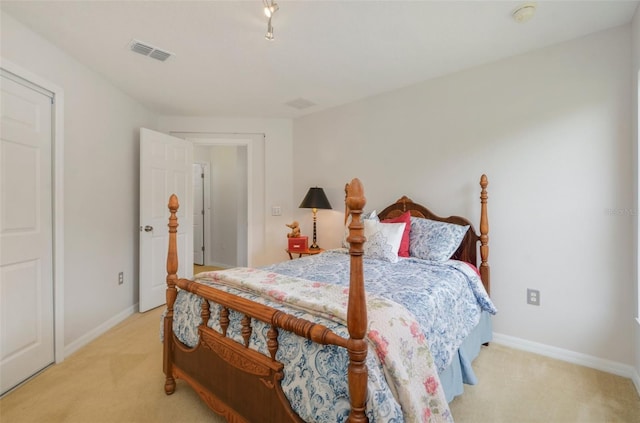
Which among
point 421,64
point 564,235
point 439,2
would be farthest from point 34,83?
point 564,235

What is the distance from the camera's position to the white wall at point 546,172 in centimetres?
213

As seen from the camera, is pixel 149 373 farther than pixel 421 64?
No

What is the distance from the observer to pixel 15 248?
79.2 inches

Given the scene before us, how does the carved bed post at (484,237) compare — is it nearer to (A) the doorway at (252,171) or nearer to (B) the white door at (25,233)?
(A) the doorway at (252,171)

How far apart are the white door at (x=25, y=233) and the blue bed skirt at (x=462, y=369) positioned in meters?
2.60

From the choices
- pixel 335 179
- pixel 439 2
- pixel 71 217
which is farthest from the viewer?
pixel 335 179

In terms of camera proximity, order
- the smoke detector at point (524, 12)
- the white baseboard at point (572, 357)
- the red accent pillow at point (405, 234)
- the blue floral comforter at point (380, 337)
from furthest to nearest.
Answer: the red accent pillow at point (405, 234)
the white baseboard at point (572, 357)
the smoke detector at point (524, 12)
the blue floral comforter at point (380, 337)

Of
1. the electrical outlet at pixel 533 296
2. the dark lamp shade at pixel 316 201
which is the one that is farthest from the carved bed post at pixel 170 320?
the electrical outlet at pixel 533 296

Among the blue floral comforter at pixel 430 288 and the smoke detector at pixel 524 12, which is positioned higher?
the smoke detector at pixel 524 12

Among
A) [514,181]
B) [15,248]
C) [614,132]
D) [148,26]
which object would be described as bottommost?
[15,248]

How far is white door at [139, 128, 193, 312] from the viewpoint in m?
3.29

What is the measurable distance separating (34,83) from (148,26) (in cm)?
89

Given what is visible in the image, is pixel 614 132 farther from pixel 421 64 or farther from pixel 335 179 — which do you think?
pixel 335 179

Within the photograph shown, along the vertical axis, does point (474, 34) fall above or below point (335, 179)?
above
